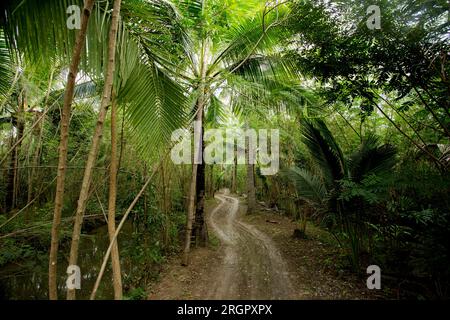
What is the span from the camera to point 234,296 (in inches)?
111

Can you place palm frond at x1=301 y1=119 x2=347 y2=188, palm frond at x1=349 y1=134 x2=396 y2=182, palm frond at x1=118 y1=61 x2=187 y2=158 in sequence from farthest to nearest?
1. palm frond at x1=301 y1=119 x2=347 y2=188
2. palm frond at x1=349 y1=134 x2=396 y2=182
3. palm frond at x1=118 y1=61 x2=187 y2=158

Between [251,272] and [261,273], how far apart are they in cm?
17

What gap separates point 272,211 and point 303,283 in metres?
8.32

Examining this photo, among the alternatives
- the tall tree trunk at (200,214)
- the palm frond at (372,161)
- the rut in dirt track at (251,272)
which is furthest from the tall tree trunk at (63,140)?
the tall tree trunk at (200,214)

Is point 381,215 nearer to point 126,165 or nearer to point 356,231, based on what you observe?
point 356,231

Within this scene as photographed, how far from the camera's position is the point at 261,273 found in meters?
3.60

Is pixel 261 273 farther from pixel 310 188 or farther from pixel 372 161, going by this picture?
pixel 372 161

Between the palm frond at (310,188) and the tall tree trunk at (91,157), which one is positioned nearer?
the tall tree trunk at (91,157)

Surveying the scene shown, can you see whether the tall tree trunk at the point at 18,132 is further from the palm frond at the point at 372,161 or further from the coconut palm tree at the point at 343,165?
the palm frond at the point at 372,161

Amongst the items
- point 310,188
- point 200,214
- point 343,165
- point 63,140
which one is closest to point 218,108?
point 200,214

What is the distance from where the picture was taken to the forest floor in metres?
2.99

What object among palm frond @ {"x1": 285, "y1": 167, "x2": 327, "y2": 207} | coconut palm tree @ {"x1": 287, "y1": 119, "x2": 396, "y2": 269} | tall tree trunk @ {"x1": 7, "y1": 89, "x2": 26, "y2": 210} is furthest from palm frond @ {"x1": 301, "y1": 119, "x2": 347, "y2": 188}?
tall tree trunk @ {"x1": 7, "y1": 89, "x2": 26, "y2": 210}

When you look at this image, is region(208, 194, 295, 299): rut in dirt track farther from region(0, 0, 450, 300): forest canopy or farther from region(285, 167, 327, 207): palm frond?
region(285, 167, 327, 207): palm frond

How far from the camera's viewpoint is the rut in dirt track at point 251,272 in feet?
9.53
